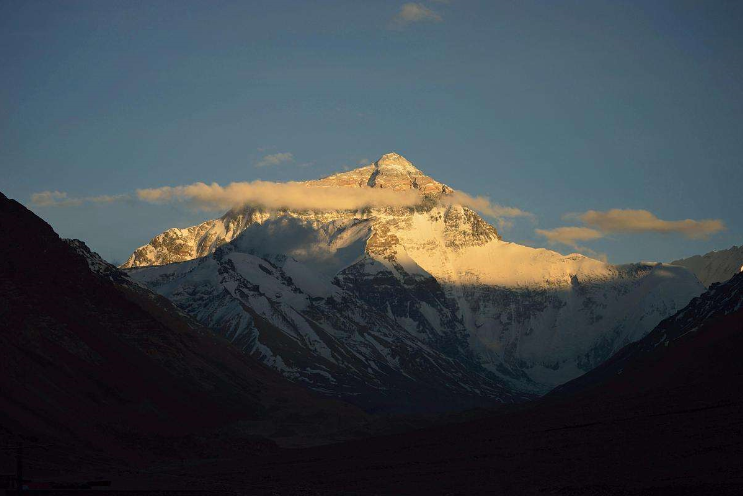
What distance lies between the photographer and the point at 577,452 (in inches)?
5034

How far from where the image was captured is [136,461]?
176 metres

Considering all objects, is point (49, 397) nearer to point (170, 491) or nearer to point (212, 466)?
point (212, 466)

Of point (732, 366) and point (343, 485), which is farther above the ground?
point (732, 366)

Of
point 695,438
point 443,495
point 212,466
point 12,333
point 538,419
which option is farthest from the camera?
point 12,333

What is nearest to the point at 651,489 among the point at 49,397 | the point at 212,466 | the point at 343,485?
the point at 343,485

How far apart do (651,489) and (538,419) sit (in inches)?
2190

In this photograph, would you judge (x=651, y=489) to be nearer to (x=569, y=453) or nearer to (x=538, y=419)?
(x=569, y=453)

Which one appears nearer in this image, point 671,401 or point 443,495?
point 443,495

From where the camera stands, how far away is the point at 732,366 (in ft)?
492

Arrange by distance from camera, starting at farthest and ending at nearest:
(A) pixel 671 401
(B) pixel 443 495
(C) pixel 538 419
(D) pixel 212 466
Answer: (D) pixel 212 466, (C) pixel 538 419, (A) pixel 671 401, (B) pixel 443 495

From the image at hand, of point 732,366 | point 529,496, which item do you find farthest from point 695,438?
point 732,366

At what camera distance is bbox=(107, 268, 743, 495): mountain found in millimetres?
110750

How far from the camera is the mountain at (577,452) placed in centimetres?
11075

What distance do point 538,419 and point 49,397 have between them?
74412 mm
